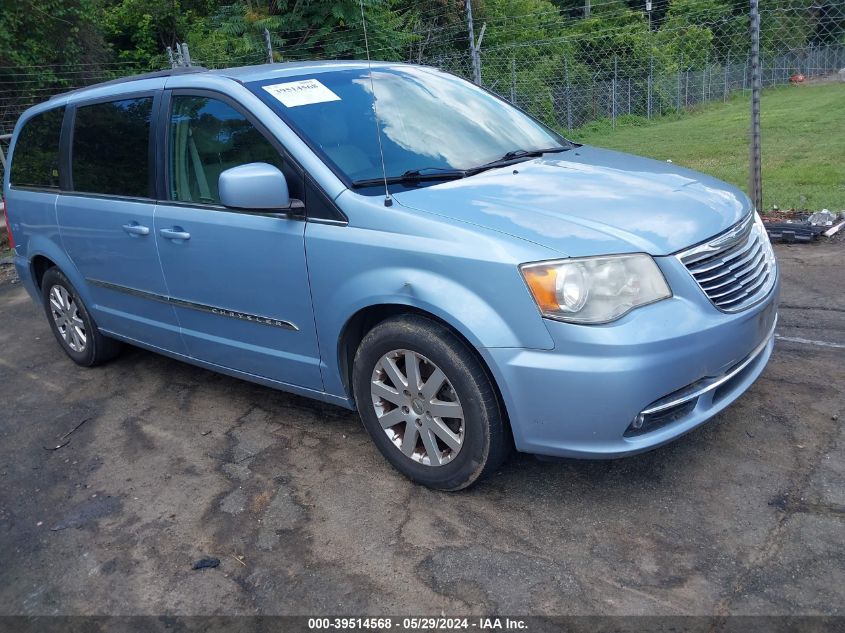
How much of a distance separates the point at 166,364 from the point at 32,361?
46.9 inches

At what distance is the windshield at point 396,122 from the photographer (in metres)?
3.55

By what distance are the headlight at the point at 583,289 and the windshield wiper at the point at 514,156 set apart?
976 mm

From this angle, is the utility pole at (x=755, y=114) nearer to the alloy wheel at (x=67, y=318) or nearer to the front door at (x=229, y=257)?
the front door at (x=229, y=257)

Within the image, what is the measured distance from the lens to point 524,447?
117 inches

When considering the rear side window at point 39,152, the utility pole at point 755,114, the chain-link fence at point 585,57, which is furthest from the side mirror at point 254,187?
the chain-link fence at point 585,57

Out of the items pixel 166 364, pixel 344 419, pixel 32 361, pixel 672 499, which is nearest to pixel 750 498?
pixel 672 499

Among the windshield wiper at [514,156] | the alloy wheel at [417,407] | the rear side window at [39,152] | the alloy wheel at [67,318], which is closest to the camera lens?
the alloy wheel at [417,407]

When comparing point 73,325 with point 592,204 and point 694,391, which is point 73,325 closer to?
point 592,204

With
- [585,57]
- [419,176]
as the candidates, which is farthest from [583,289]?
[585,57]

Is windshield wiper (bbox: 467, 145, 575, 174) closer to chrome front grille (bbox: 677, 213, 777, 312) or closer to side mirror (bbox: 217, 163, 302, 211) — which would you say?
side mirror (bbox: 217, 163, 302, 211)

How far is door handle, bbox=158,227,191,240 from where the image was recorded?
3.91 meters

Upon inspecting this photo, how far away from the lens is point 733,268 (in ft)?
10.3

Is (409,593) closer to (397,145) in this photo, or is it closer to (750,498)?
(750,498)

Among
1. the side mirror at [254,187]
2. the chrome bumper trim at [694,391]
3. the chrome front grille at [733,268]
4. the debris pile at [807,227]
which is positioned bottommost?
the debris pile at [807,227]
